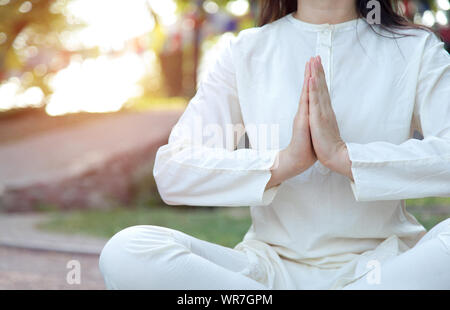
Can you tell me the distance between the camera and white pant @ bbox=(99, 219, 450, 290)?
5.86ft

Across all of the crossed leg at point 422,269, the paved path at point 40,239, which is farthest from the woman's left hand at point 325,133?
the paved path at point 40,239

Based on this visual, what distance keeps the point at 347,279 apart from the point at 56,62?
398 inches

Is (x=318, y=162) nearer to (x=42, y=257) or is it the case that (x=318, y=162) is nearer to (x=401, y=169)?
(x=401, y=169)

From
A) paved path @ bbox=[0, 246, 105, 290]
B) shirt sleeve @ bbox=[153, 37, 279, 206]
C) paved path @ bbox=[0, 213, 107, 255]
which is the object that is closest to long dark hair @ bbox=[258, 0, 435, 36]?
shirt sleeve @ bbox=[153, 37, 279, 206]

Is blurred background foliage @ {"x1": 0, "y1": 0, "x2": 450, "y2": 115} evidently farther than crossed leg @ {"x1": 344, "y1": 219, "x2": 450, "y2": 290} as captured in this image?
Yes

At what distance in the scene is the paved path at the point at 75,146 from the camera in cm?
694

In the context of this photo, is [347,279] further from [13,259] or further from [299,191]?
[13,259]

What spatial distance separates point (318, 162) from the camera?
2.13 metres

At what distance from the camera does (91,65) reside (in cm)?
1205

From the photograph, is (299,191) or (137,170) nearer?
(299,191)

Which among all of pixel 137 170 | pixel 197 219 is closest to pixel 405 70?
pixel 197 219

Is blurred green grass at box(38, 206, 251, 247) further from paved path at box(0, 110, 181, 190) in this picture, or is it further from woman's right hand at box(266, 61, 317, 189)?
woman's right hand at box(266, 61, 317, 189)

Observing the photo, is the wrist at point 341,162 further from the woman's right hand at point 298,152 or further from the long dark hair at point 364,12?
the long dark hair at point 364,12

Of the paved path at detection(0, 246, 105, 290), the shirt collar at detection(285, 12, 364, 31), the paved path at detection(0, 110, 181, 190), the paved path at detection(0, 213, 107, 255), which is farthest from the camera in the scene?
the paved path at detection(0, 110, 181, 190)
